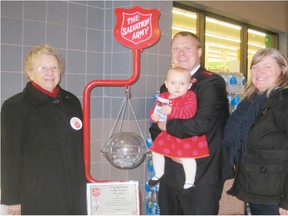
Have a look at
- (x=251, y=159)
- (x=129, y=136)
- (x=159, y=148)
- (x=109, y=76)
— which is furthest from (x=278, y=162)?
(x=109, y=76)

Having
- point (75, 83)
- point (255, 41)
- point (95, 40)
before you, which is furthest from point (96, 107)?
point (255, 41)

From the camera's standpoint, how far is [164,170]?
191 cm

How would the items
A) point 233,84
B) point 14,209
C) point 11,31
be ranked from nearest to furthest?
point 14,209, point 11,31, point 233,84

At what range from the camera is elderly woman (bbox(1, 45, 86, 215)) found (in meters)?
1.69

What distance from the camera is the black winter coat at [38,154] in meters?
1.69

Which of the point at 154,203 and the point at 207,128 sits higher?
the point at 207,128

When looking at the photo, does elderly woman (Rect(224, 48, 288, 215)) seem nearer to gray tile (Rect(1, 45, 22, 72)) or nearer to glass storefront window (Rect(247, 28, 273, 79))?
gray tile (Rect(1, 45, 22, 72))

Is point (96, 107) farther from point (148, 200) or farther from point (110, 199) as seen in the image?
point (110, 199)

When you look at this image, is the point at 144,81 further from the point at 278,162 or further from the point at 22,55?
the point at 278,162

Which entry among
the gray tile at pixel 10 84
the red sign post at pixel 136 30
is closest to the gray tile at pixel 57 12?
the gray tile at pixel 10 84

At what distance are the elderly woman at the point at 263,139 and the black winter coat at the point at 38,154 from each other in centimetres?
88

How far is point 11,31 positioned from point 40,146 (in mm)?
1065

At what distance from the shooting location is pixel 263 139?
1.64 meters

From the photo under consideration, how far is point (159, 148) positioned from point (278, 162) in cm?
61
